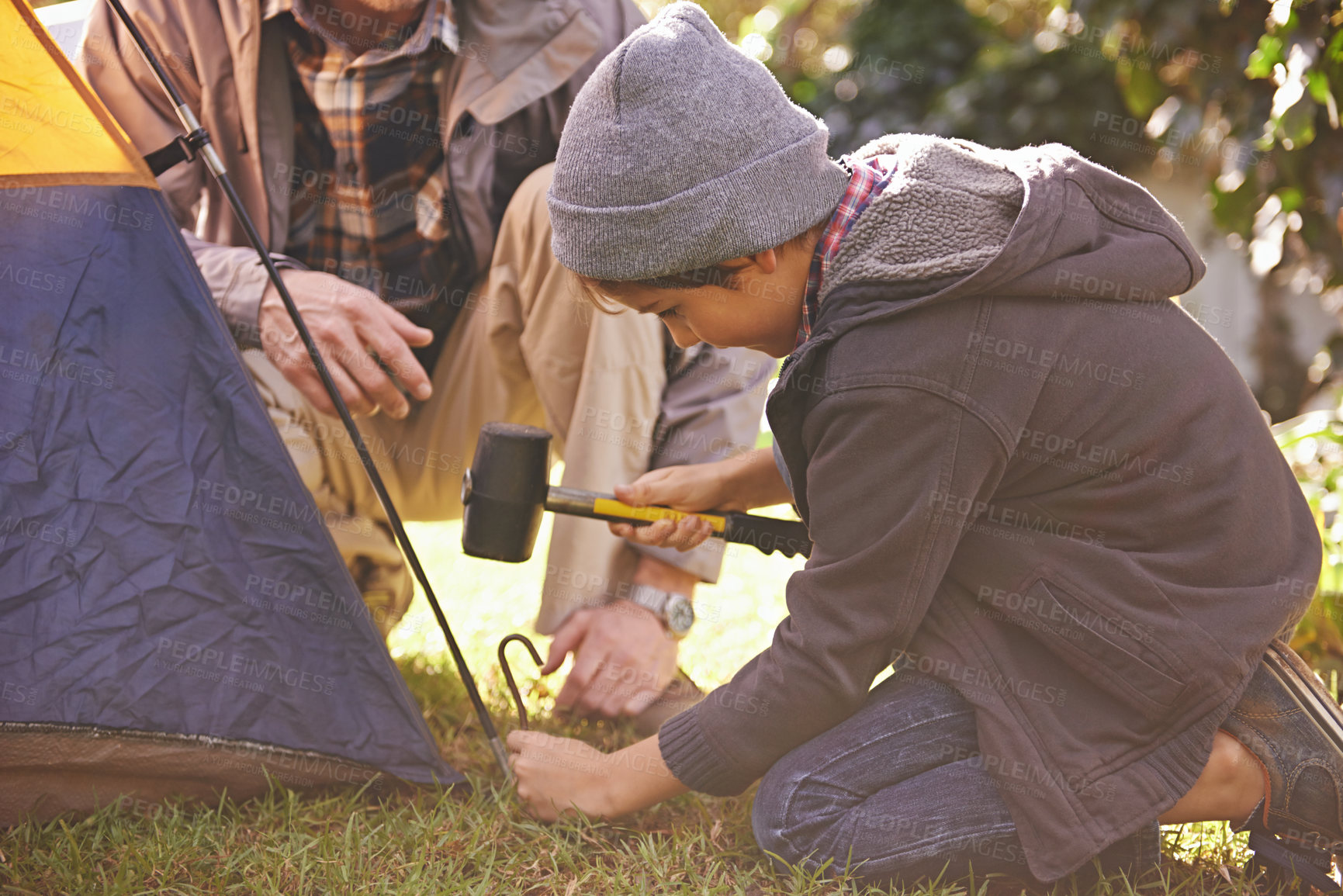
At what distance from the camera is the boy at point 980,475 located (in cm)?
147

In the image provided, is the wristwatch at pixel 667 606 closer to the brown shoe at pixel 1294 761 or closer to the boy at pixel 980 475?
the boy at pixel 980 475

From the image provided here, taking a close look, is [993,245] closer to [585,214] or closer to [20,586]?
[585,214]

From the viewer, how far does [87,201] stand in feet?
5.77

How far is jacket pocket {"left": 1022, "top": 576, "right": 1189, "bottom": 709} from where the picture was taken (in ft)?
4.97

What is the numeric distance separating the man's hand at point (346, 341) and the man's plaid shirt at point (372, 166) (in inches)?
14.6

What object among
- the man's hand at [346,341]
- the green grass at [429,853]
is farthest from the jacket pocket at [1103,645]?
the man's hand at [346,341]

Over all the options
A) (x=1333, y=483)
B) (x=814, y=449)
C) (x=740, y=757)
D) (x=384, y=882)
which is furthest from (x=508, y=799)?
(x=1333, y=483)

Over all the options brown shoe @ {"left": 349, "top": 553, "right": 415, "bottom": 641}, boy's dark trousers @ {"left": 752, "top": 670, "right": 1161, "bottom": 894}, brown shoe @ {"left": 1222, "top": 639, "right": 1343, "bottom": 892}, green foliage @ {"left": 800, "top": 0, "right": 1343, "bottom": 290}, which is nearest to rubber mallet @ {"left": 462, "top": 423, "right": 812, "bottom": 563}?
boy's dark trousers @ {"left": 752, "top": 670, "right": 1161, "bottom": 894}

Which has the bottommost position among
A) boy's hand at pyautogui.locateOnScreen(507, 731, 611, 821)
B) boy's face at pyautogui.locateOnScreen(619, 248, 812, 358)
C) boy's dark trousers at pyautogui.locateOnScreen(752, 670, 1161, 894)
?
boy's hand at pyautogui.locateOnScreen(507, 731, 611, 821)

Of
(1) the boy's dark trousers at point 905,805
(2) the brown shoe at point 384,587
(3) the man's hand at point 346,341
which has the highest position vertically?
(3) the man's hand at point 346,341

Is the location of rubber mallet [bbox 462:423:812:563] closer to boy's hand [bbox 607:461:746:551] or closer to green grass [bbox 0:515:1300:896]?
boy's hand [bbox 607:461:746:551]

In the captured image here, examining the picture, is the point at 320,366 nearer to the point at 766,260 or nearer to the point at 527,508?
the point at 527,508

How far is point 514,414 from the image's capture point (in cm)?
253

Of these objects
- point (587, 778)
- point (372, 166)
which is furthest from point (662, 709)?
point (372, 166)
